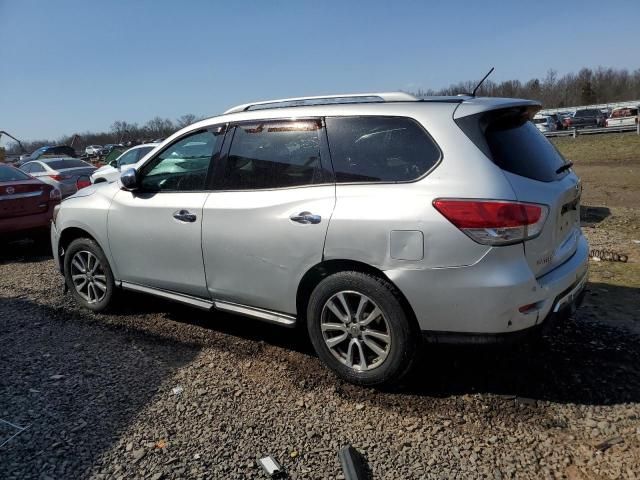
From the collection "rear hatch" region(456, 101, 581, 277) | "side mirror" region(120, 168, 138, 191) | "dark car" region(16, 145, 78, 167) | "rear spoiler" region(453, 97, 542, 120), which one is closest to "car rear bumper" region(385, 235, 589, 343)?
"rear hatch" region(456, 101, 581, 277)

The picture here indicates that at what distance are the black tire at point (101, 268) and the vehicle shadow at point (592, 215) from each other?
6798mm

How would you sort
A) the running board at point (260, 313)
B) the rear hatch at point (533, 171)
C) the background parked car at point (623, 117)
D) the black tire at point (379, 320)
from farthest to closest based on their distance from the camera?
1. the background parked car at point (623, 117)
2. the running board at point (260, 313)
3. the black tire at point (379, 320)
4. the rear hatch at point (533, 171)

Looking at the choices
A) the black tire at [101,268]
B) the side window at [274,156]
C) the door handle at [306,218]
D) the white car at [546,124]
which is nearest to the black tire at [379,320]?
the door handle at [306,218]

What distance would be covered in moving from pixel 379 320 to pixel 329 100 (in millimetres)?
1628

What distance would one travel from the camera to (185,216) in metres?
4.07

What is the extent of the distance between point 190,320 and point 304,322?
1468 millimetres

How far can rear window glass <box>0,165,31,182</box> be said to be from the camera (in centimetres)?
827

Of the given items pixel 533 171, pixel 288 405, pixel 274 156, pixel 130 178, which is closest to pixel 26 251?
pixel 130 178

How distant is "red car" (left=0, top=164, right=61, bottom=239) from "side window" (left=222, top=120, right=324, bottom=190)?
5.47m

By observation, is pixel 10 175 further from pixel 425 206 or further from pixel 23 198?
pixel 425 206

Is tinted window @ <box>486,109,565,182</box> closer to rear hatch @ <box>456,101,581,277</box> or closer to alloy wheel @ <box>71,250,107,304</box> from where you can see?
rear hatch @ <box>456,101,581,277</box>

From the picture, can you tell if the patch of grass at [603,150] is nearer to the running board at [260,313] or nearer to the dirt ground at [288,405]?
the dirt ground at [288,405]

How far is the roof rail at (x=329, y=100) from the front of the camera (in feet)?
11.6

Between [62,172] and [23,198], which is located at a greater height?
[62,172]
